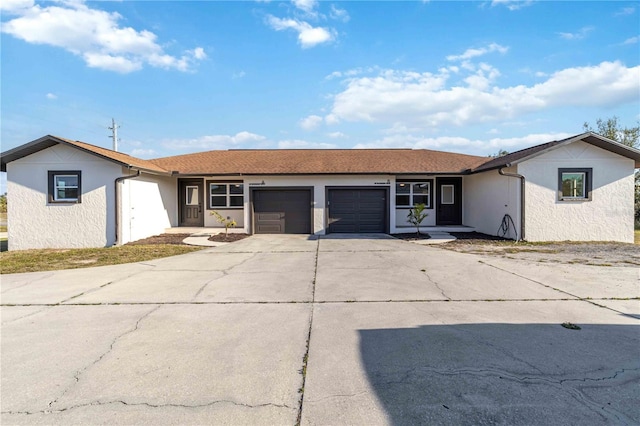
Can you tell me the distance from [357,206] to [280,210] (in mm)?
3598

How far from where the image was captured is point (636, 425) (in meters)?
2.48

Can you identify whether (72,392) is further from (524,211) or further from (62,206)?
(524,211)

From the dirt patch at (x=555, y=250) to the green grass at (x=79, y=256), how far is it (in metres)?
9.59

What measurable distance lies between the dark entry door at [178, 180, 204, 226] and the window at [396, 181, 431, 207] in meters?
10.1

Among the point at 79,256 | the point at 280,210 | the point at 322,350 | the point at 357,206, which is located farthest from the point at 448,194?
the point at 79,256

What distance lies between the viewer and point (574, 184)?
13.2 meters

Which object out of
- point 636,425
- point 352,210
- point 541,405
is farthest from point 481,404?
point 352,210

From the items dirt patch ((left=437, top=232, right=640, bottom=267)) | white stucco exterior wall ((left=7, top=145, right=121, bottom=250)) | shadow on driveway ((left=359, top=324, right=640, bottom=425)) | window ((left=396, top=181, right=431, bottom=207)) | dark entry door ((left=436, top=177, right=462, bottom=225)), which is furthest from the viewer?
dark entry door ((left=436, top=177, right=462, bottom=225))

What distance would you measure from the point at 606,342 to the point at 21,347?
6748 millimetres

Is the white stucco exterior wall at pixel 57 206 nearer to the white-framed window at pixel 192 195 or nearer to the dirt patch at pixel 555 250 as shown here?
the white-framed window at pixel 192 195

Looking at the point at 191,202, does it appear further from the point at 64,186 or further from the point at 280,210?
the point at 64,186

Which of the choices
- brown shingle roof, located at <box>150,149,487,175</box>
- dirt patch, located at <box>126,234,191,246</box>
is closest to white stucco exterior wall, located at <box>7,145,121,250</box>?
dirt patch, located at <box>126,234,191,246</box>

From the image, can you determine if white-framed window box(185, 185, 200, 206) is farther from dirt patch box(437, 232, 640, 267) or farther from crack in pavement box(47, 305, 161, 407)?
crack in pavement box(47, 305, 161, 407)

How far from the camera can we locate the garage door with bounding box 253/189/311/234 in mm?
15922
